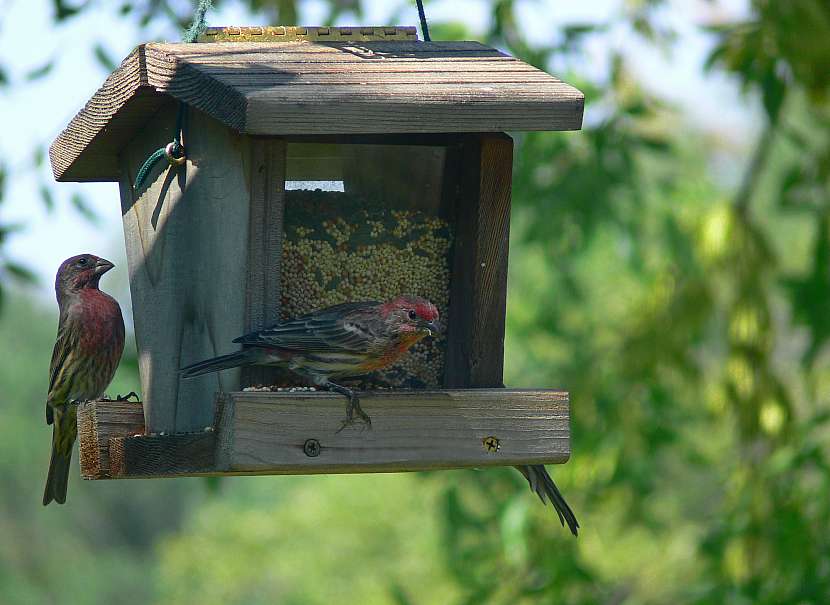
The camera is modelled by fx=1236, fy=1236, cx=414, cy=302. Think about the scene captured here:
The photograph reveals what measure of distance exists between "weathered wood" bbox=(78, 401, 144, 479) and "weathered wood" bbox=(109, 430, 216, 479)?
12cm

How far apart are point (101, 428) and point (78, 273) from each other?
42.1 inches

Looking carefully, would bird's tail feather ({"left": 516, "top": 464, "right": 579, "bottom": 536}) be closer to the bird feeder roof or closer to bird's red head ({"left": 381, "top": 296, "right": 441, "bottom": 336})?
bird's red head ({"left": 381, "top": 296, "right": 441, "bottom": 336})

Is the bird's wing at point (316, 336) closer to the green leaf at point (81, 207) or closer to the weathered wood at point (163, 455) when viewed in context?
the weathered wood at point (163, 455)

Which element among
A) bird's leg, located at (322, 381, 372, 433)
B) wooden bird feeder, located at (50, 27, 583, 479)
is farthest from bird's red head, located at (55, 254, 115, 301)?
bird's leg, located at (322, 381, 372, 433)

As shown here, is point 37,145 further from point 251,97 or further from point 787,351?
point 787,351

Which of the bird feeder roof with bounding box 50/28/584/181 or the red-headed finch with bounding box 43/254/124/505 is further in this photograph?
the red-headed finch with bounding box 43/254/124/505

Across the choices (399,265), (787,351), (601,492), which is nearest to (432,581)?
(787,351)

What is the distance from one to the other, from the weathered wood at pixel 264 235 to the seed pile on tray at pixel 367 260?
0.14 m

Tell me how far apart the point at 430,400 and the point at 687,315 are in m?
4.56

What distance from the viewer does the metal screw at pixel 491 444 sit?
382 centimetres

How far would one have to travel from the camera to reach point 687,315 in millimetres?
7980

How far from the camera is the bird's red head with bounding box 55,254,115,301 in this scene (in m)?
4.89

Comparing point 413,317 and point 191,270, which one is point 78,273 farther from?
point 413,317

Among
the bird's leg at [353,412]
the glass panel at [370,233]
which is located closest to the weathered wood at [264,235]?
the glass panel at [370,233]
